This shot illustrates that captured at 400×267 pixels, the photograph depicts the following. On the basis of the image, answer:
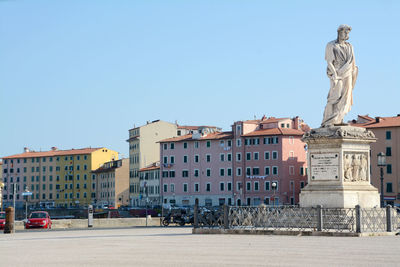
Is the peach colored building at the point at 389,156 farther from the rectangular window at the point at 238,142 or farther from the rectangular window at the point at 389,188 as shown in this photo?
the rectangular window at the point at 238,142

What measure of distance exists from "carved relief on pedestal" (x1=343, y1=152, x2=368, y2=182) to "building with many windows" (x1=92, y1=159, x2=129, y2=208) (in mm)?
139527

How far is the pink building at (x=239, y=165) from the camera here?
401ft

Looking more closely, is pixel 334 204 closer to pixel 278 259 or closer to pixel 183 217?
pixel 278 259

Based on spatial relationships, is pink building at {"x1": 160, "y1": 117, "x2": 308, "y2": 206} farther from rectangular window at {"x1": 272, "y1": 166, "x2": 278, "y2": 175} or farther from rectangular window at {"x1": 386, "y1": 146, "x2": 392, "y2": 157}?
rectangular window at {"x1": 386, "y1": 146, "x2": 392, "y2": 157}

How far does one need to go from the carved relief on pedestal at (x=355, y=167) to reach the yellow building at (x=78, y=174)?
153 metres

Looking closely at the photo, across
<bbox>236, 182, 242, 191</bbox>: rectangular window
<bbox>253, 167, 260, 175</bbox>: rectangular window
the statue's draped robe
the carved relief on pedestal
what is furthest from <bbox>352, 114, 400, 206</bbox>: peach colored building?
the carved relief on pedestal

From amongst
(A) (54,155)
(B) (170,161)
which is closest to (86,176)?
(A) (54,155)

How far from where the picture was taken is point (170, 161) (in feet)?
454

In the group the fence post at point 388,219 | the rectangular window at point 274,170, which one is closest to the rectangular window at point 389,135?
the rectangular window at point 274,170

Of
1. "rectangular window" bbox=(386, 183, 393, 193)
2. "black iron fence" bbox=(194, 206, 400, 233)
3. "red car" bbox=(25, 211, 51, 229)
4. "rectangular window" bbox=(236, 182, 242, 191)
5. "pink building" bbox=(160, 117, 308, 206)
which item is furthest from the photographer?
"rectangular window" bbox=(236, 182, 242, 191)

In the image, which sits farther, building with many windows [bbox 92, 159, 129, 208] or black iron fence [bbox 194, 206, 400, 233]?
building with many windows [bbox 92, 159, 129, 208]

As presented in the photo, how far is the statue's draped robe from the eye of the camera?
27.2m

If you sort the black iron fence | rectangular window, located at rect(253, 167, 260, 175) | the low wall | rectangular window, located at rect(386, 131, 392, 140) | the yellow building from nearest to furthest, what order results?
the black iron fence < the low wall < rectangular window, located at rect(386, 131, 392, 140) < rectangular window, located at rect(253, 167, 260, 175) < the yellow building

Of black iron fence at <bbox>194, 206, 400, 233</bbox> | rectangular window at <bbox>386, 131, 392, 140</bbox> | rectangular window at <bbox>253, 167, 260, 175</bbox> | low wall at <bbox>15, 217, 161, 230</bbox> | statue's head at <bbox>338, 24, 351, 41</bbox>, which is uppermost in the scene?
rectangular window at <bbox>386, 131, 392, 140</bbox>
